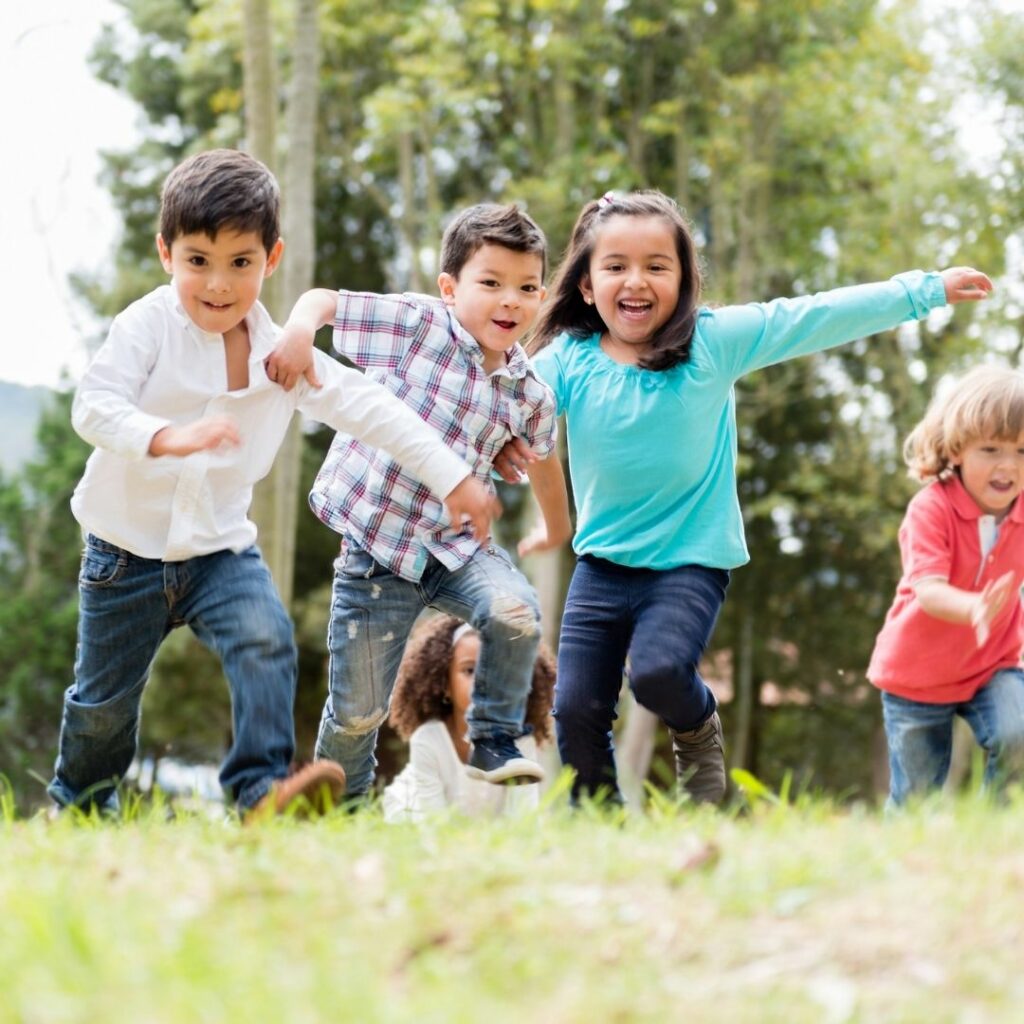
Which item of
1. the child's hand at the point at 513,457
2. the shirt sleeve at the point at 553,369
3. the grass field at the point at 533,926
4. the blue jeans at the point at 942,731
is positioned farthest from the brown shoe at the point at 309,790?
the blue jeans at the point at 942,731

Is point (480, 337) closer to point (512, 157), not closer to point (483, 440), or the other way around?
point (483, 440)

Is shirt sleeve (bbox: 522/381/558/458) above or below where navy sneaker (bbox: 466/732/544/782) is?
above

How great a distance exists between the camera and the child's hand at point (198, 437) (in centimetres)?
371

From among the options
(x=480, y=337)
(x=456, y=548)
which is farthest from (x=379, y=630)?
(x=480, y=337)

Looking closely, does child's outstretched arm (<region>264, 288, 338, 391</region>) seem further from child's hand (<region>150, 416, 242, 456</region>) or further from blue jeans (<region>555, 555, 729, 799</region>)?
blue jeans (<region>555, 555, 729, 799</region>)

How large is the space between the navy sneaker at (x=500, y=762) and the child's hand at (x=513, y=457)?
2.80 feet

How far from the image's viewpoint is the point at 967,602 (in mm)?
4512

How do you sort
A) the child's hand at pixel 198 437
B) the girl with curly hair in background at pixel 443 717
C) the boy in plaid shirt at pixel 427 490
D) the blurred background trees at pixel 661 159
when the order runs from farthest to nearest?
the blurred background trees at pixel 661 159, the girl with curly hair in background at pixel 443 717, the boy in plaid shirt at pixel 427 490, the child's hand at pixel 198 437

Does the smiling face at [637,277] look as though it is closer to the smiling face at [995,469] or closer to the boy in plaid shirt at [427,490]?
the boy in plaid shirt at [427,490]

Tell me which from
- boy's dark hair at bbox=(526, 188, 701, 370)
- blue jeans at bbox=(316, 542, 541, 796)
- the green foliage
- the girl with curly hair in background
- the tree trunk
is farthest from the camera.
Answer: the green foliage

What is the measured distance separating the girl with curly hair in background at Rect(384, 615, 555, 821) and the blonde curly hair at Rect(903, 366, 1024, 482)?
1.96 m

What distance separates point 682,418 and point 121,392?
186cm

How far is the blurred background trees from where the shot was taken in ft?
58.3

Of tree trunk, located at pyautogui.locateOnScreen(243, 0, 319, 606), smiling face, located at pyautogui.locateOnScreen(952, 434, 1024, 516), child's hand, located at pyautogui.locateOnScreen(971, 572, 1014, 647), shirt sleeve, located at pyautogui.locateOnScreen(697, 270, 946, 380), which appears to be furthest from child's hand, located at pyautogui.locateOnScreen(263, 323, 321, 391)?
tree trunk, located at pyautogui.locateOnScreen(243, 0, 319, 606)
